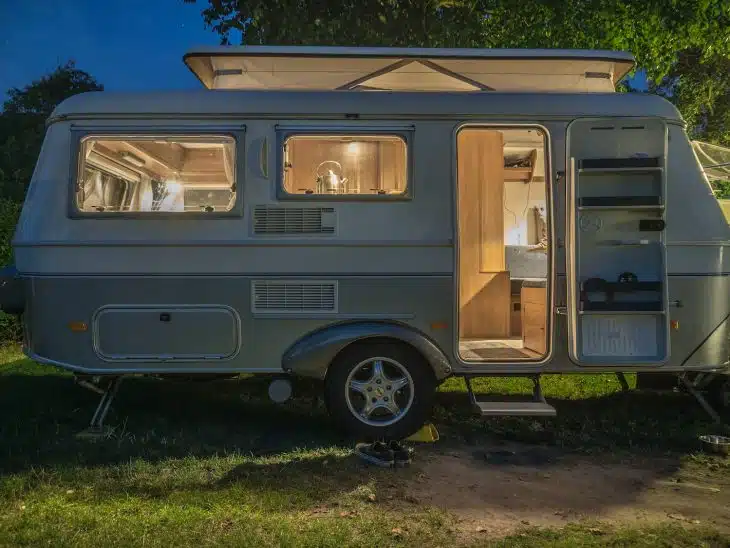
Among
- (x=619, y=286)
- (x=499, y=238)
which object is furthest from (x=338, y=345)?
(x=499, y=238)

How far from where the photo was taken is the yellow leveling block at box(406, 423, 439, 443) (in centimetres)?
557

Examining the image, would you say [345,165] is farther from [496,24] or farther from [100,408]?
[496,24]

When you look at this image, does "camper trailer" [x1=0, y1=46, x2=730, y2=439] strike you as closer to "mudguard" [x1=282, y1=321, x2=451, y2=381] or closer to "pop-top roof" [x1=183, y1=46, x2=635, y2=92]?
"mudguard" [x1=282, y1=321, x2=451, y2=381]

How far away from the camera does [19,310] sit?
5527 millimetres

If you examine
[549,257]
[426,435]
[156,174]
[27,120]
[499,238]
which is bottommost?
[426,435]

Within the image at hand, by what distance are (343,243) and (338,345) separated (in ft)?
2.70

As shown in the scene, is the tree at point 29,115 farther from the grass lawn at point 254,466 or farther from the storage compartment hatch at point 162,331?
the storage compartment hatch at point 162,331

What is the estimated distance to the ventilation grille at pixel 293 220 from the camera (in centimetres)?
536

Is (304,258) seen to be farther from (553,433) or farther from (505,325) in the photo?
(505,325)

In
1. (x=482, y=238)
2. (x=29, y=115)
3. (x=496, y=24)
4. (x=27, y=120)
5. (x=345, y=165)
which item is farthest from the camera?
(x=29, y=115)

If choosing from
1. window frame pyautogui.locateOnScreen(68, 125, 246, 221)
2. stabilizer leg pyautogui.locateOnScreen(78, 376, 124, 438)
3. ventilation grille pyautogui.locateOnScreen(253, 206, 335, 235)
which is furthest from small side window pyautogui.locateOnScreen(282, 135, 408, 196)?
stabilizer leg pyautogui.locateOnScreen(78, 376, 124, 438)

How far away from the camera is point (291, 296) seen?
17.6 ft

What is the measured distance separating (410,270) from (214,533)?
2560 millimetres

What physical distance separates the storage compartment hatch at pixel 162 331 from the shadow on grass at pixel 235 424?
706 millimetres
